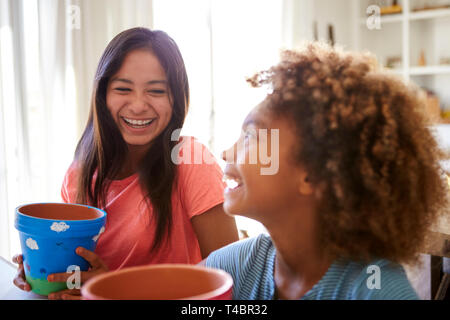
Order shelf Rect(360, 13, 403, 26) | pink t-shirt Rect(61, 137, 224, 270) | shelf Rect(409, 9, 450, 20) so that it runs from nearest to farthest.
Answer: pink t-shirt Rect(61, 137, 224, 270)
shelf Rect(409, 9, 450, 20)
shelf Rect(360, 13, 403, 26)

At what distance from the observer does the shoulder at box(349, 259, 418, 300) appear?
590 millimetres

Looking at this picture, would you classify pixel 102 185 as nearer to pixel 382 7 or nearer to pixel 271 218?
pixel 271 218

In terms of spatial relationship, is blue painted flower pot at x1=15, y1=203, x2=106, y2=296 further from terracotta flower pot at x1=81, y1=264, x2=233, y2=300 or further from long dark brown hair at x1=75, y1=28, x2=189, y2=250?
long dark brown hair at x1=75, y1=28, x2=189, y2=250

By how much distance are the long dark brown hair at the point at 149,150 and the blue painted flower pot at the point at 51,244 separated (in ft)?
1.12

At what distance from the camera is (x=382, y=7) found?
4.30m

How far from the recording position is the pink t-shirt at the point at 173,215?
1.11 meters

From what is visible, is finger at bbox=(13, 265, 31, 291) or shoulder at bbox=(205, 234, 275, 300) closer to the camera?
shoulder at bbox=(205, 234, 275, 300)

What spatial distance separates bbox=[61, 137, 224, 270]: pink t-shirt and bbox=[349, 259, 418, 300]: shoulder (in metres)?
0.55

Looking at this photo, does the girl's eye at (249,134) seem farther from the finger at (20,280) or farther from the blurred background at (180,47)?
the finger at (20,280)

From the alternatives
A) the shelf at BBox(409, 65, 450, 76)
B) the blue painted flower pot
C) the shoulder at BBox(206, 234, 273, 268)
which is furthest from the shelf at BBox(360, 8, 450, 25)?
the blue painted flower pot

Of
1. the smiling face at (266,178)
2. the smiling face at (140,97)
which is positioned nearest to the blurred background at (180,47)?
the smiling face at (266,178)
